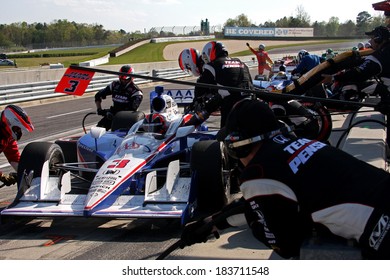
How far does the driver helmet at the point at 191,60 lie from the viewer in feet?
29.8

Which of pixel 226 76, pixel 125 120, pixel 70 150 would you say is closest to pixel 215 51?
pixel 226 76

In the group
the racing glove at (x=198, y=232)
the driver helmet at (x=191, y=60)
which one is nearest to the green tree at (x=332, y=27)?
the driver helmet at (x=191, y=60)

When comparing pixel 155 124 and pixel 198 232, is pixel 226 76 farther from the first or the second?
pixel 198 232

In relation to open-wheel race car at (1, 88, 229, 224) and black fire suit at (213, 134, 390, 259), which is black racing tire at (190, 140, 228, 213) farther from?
black fire suit at (213, 134, 390, 259)

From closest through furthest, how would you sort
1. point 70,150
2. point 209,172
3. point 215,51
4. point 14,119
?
point 209,172 → point 14,119 → point 215,51 → point 70,150

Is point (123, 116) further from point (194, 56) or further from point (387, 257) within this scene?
point (387, 257)

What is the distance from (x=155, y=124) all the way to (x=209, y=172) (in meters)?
1.66

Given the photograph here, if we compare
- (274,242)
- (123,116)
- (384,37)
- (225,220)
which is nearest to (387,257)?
(274,242)

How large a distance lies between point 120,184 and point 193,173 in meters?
0.81

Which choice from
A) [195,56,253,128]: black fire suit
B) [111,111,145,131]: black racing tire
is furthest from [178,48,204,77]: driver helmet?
[111,111,145,131]: black racing tire

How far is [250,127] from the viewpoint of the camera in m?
2.94

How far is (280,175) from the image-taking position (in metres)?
2.81

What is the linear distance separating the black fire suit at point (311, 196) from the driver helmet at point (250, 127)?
2.4 inches

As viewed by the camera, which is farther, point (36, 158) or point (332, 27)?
point (332, 27)
